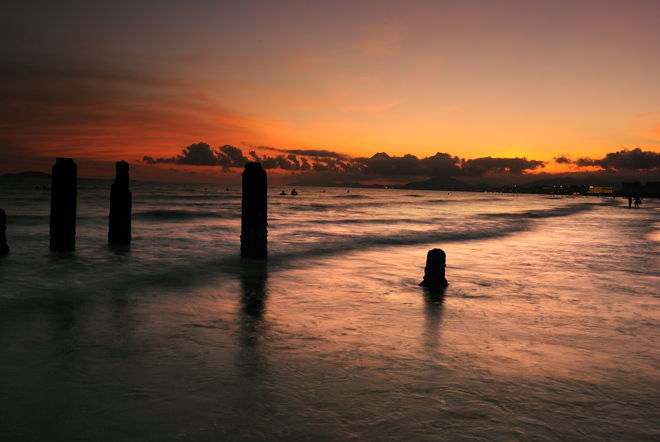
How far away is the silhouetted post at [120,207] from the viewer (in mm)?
16875

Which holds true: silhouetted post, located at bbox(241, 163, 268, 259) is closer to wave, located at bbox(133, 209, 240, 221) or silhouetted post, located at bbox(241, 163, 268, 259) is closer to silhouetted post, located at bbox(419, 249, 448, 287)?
silhouetted post, located at bbox(419, 249, 448, 287)

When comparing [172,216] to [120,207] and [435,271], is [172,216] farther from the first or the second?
[435,271]

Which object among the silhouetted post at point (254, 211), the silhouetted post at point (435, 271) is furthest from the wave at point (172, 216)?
the silhouetted post at point (435, 271)

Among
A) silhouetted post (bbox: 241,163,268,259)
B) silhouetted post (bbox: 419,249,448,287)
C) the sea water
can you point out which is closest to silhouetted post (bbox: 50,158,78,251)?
the sea water

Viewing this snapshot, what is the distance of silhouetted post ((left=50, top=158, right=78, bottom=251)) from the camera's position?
1530 centimetres

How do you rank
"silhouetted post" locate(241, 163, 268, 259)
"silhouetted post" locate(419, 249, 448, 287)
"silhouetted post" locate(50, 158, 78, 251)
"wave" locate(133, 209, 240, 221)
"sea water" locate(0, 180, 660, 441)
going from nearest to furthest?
1. "sea water" locate(0, 180, 660, 441)
2. "silhouetted post" locate(419, 249, 448, 287)
3. "silhouetted post" locate(241, 163, 268, 259)
4. "silhouetted post" locate(50, 158, 78, 251)
5. "wave" locate(133, 209, 240, 221)

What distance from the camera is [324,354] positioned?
22.9 feet

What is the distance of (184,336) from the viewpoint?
307 inches

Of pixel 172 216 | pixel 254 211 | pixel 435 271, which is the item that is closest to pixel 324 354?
pixel 435 271

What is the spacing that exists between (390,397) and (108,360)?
3906 millimetres

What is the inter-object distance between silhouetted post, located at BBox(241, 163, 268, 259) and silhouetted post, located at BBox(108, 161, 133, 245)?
4713 millimetres

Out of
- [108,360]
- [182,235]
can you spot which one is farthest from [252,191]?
[182,235]

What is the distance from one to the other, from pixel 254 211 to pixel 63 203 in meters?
6.29

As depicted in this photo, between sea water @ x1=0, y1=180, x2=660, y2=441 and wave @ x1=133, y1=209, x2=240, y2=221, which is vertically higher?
sea water @ x1=0, y1=180, x2=660, y2=441
